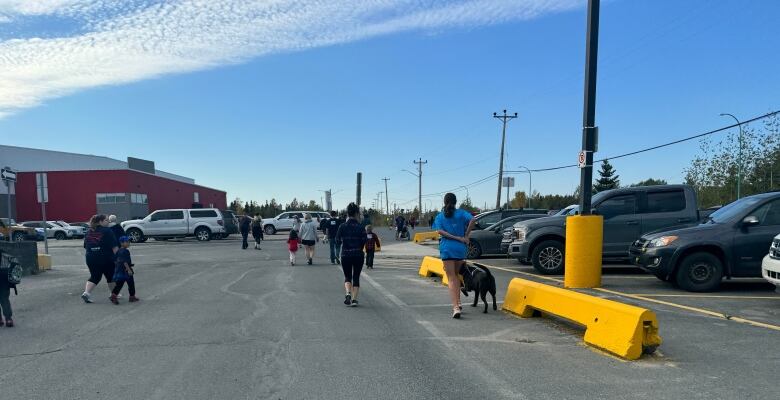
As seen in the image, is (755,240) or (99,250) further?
(99,250)

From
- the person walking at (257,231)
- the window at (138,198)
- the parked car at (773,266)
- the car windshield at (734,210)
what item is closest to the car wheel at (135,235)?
the person walking at (257,231)

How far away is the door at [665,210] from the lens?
1186 centimetres

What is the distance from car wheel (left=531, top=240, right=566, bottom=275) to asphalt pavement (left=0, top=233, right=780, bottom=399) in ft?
13.2

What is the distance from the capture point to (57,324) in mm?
7570

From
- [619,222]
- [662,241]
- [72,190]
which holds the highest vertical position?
[72,190]

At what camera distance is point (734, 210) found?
960 cm

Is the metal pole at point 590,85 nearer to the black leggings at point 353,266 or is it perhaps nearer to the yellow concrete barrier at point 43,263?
the black leggings at point 353,266

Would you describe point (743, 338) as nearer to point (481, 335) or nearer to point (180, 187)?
point (481, 335)

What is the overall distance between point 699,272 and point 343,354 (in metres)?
6.82

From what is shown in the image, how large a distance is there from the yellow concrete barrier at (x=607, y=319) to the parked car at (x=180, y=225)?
26.5m

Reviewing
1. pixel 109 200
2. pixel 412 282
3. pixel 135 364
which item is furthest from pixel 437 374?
pixel 109 200

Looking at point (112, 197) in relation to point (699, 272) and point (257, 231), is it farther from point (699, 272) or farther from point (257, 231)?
point (699, 272)

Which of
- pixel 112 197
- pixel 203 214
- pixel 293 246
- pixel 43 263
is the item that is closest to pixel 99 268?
pixel 43 263

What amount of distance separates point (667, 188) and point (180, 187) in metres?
53.6
